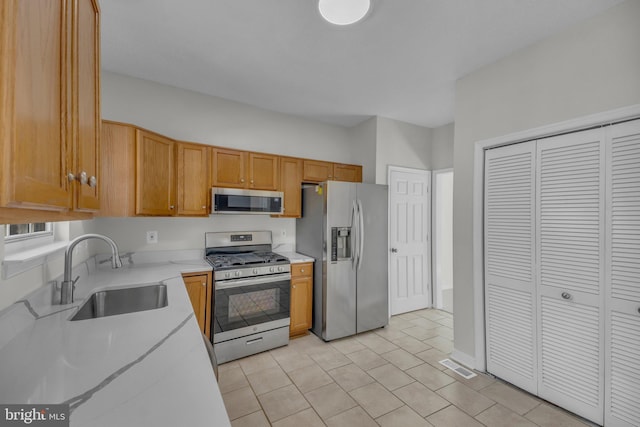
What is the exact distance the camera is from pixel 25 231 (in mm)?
1582

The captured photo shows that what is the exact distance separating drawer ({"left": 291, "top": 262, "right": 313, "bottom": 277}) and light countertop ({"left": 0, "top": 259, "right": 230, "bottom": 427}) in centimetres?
169

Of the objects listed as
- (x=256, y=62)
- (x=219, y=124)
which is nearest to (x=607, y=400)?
(x=256, y=62)

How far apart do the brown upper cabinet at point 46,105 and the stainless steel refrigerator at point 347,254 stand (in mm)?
2284

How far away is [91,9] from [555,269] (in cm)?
307

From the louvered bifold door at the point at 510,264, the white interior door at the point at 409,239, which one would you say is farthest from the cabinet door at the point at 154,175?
the louvered bifold door at the point at 510,264

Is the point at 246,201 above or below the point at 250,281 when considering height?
above

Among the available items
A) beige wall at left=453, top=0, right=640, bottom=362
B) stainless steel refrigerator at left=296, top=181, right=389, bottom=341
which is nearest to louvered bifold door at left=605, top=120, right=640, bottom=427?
beige wall at left=453, top=0, right=640, bottom=362

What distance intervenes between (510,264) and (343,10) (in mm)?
2318

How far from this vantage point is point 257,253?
10.8 ft

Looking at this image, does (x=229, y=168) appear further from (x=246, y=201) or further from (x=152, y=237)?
(x=152, y=237)

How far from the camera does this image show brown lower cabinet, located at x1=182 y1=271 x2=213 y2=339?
250 cm

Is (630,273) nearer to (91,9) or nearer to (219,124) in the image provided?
(91,9)

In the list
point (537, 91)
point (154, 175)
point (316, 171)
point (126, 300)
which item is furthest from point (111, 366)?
point (537, 91)

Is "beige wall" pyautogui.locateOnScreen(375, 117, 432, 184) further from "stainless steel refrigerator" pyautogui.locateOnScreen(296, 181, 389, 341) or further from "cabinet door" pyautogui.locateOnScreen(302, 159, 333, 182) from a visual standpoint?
"cabinet door" pyautogui.locateOnScreen(302, 159, 333, 182)
